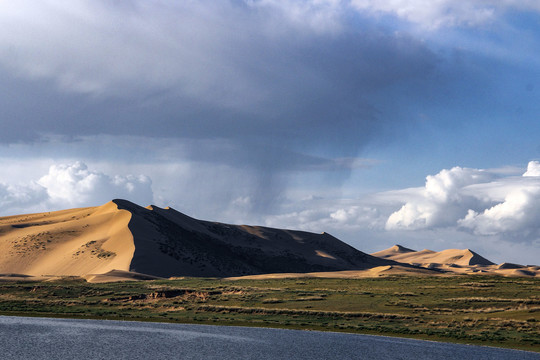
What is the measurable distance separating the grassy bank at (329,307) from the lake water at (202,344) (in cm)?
516

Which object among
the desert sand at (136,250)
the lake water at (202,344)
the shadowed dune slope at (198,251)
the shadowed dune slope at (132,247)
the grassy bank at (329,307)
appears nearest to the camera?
the lake water at (202,344)

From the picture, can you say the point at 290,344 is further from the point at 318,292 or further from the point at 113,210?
the point at 113,210

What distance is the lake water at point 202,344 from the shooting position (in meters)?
40.9

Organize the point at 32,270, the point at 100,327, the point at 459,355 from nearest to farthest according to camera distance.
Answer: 1. the point at 459,355
2. the point at 100,327
3. the point at 32,270

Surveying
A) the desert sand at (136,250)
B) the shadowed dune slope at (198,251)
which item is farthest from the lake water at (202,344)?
the shadowed dune slope at (198,251)

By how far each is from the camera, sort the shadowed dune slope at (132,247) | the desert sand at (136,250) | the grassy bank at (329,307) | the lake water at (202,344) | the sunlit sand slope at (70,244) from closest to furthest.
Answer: the lake water at (202,344) < the grassy bank at (329,307) < the desert sand at (136,250) < the sunlit sand slope at (70,244) < the shadowed dune slope at (132,247)

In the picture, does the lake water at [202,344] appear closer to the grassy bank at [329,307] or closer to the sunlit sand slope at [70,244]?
the grassy bank at [329,307]

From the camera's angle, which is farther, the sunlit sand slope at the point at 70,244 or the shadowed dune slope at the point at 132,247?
the shadowed dune slope at the point at 132,247

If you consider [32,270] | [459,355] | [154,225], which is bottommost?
[459,355]

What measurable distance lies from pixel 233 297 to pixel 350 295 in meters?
16.0

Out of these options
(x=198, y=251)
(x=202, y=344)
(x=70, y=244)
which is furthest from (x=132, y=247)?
(x=202, y=344)

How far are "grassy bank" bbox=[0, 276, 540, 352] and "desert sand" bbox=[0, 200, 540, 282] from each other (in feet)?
91.5

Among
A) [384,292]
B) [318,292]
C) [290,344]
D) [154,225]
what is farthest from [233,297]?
[154,225]

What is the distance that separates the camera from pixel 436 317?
6391 cm
